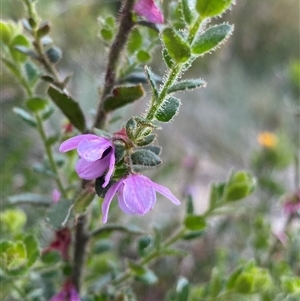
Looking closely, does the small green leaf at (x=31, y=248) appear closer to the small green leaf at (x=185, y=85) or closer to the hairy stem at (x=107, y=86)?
the hairy stem at (x=107, y=86)

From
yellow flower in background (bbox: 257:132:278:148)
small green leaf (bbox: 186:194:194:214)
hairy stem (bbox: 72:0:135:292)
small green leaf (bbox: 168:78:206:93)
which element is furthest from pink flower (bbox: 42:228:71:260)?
yellow flower in background (bbox: 257:132:278:148)

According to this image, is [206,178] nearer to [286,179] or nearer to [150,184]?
[286,179]

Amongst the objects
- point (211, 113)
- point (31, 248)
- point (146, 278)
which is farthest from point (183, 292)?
point (211, 113)

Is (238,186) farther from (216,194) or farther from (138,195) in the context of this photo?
(138,195)

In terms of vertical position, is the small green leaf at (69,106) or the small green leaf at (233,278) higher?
the small green leaf at (69,106)

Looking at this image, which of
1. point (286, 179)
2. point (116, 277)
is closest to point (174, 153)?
point (286, 179)

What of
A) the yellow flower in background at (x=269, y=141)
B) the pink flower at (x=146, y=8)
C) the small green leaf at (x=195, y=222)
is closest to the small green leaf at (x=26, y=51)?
the pink flower at (x=146, y=8)
